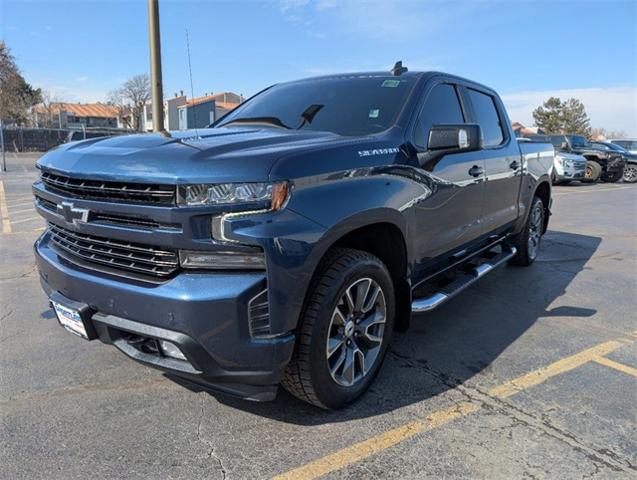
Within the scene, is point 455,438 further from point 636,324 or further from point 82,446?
point 636,324

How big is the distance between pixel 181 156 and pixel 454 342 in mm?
2569

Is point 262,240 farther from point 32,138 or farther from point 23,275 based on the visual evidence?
point 32,138

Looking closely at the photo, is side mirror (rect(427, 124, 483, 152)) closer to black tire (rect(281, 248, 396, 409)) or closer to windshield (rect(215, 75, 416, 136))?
windshield (rect(215, 75, 416, 136))

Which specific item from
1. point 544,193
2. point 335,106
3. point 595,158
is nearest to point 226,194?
point 335,106

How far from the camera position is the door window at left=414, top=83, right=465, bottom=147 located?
136 inches

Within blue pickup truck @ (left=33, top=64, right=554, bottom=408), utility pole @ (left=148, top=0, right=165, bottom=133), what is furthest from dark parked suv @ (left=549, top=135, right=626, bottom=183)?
blue pickup truck @ (left=33, top=64, right=554, bottom=408)

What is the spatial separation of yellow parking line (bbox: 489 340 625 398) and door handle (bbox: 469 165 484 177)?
153 cm

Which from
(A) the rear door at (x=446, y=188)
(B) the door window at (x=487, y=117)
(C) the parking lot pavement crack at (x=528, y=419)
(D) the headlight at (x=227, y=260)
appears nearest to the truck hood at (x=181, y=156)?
(D) the headlight at (x=227, y=260)

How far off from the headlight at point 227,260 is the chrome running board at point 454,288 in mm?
1421

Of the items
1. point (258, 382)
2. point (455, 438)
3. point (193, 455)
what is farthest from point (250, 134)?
point (455, 438)

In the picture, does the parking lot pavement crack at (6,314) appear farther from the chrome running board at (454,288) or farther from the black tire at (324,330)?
the chrome running board at (454,288)

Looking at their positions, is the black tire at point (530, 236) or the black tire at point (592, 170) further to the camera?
the black tire at point (592, 170)

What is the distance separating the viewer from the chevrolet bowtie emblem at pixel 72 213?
2535mm

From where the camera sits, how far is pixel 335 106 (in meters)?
3.70
